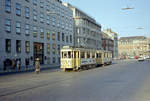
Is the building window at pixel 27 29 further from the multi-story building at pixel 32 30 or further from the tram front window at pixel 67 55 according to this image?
the tram front window at pixel 67 55

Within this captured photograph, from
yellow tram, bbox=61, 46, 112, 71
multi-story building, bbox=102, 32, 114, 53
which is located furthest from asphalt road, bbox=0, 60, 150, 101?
multi-story building, bbox=102, 32, 114, 53

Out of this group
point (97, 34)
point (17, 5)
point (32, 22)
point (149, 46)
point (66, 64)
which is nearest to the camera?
point (66, 64)

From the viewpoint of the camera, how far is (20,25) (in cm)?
3988

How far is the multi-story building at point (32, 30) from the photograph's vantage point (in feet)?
119

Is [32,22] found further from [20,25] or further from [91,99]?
[91,99]

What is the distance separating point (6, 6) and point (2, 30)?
4.30m

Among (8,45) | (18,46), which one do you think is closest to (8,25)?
(8,45)

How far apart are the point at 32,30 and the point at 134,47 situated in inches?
4389

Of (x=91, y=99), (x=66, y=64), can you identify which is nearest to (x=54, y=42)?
(x=66, y=64)

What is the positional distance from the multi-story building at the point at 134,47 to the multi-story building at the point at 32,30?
3558 inches

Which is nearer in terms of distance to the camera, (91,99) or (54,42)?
(91,99)

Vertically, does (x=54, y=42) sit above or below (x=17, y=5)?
below

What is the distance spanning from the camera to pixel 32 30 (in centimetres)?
4359

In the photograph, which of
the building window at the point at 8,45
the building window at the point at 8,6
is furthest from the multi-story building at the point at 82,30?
the building window at the point at 8,6
